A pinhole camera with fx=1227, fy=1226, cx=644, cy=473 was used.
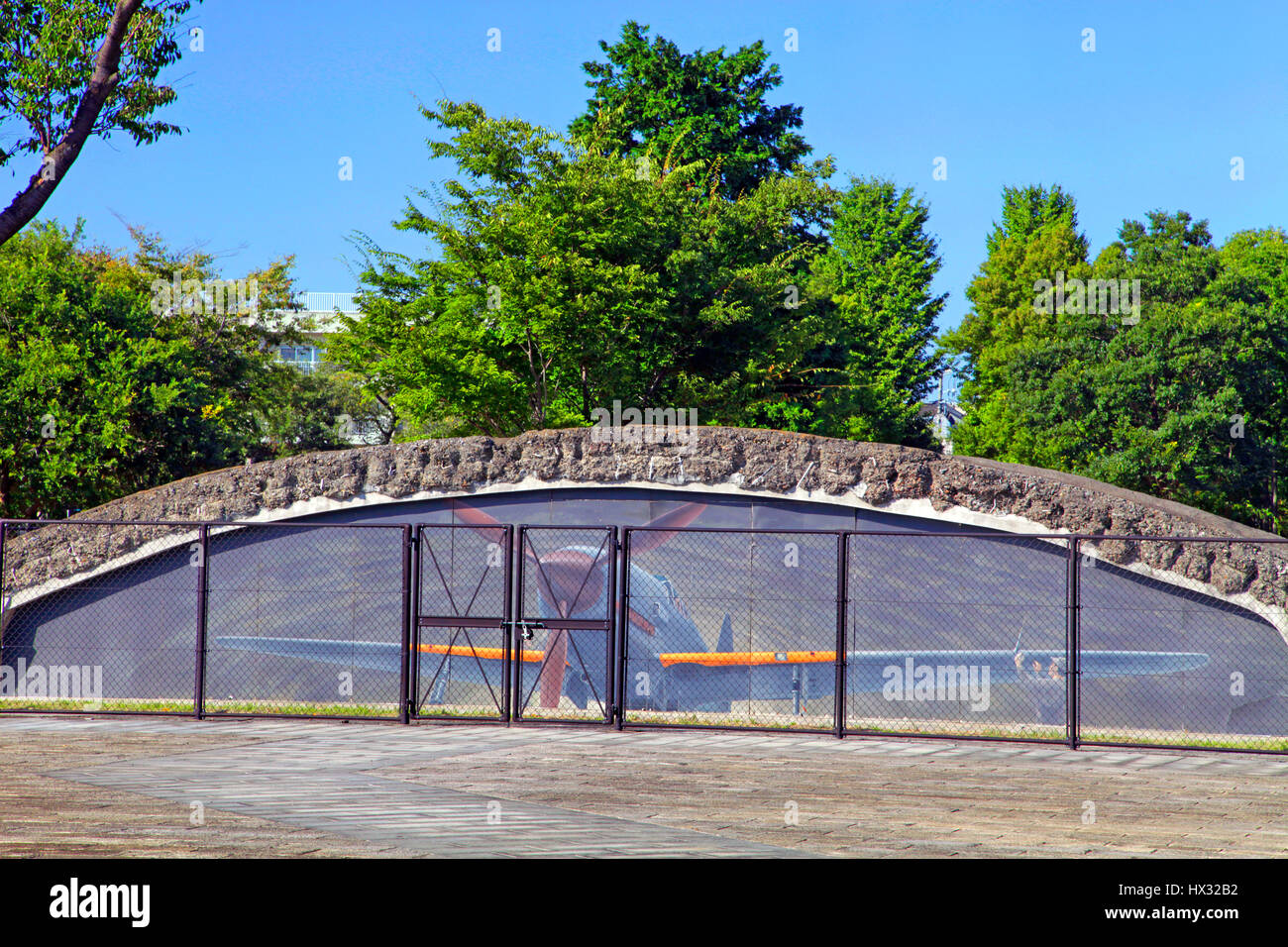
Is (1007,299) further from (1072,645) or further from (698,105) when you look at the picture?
(1072,645)

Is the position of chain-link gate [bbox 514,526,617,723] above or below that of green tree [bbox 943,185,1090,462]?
below

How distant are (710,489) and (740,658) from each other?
7.18ft

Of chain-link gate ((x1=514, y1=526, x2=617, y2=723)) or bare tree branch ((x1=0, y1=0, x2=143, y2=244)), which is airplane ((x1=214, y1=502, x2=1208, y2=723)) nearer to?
chain-link gate ((x1=514, y1=526, x2=617, y2=723))

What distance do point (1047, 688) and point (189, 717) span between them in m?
9.96

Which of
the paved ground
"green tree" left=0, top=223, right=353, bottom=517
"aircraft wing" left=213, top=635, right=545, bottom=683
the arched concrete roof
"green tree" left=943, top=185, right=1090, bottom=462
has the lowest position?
the paved ground

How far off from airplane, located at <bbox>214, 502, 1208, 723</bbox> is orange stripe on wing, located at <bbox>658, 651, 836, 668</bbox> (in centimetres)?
1

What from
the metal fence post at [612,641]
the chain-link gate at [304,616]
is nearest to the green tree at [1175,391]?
the chain-link gate at [304,616]

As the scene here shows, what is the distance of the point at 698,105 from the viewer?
38.8 meters

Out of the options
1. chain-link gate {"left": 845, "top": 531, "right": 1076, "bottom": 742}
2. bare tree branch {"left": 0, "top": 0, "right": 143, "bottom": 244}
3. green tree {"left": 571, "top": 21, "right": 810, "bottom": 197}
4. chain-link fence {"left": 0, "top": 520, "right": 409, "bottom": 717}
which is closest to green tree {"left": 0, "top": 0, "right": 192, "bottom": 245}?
bare tree branch {"left": 0, "top": 0, "right": 143, "bottom": 244}

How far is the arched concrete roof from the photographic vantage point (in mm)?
14688

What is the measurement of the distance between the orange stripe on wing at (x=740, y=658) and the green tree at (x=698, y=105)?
2439 cm

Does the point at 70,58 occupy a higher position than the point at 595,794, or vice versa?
the point at 70,58

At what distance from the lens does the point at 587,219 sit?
25.5 meters

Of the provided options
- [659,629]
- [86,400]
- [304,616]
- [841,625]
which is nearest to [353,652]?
[304,616]
